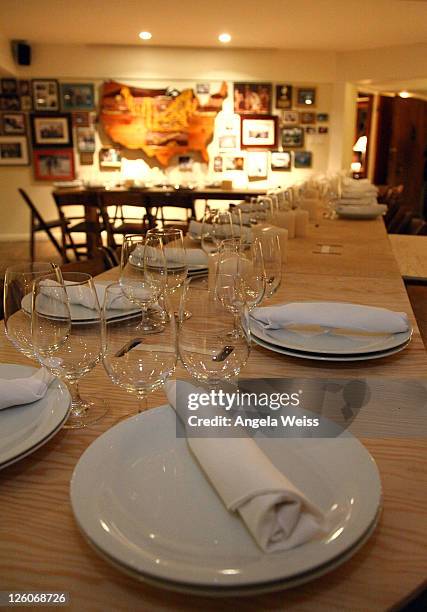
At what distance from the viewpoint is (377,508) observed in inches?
19.5

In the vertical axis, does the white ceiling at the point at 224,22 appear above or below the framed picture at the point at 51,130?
above

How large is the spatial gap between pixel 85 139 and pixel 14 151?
98 centimetres

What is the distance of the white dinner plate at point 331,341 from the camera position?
0.90 m

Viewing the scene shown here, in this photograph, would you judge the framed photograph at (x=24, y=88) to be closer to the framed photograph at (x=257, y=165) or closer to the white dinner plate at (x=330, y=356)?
the framed photograph at (x=257, y=165)

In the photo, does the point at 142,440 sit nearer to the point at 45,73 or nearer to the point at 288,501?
the point at 288,501

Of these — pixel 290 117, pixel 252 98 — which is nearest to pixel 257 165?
pixel 290 117

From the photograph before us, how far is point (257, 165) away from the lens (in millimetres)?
7160

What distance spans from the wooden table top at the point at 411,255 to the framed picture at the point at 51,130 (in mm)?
5348

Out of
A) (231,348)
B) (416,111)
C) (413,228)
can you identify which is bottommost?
(413,228)

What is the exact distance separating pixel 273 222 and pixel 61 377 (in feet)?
5.29

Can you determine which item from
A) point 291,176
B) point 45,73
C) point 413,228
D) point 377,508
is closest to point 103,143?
point 45,73

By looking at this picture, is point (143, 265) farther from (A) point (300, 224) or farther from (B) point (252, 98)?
(B) point (252, 98)

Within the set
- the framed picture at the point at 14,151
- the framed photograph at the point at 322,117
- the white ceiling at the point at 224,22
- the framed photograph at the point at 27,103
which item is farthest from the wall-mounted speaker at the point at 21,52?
the framed photograph at the point at 322,117

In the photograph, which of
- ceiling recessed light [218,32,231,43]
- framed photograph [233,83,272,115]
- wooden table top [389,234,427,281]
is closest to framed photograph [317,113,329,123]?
framed photograph [233,83,272,115]
